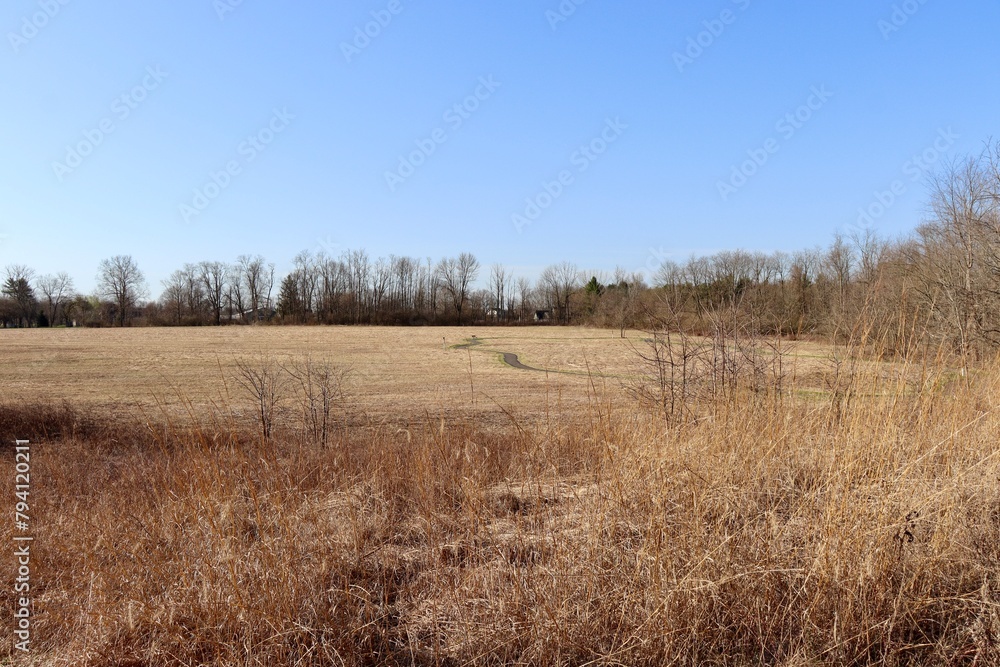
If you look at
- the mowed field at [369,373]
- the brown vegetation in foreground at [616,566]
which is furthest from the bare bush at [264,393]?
the brown vegetation in foreground at [616,566]

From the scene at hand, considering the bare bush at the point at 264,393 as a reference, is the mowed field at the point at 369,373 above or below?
below

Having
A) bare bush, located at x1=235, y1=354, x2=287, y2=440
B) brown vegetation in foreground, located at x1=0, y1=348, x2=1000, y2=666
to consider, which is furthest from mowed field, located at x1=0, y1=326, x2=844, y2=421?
brown vegetation in foreground, located at x1=0, y1=348, x2=1000, y2=666

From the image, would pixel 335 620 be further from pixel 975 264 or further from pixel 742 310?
Result: pixel 975 264

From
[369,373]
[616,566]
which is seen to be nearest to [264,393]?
[616,566]

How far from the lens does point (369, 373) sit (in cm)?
3403

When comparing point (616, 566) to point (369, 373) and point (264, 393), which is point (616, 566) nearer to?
point (264, 393)

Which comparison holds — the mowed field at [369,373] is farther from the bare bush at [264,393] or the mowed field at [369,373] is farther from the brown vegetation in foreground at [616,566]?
the brown vegetation in foreground at [616,566]

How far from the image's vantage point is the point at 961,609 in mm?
2525

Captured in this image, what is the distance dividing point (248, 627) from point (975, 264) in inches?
992

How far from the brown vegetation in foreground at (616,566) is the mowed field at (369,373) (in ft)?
8.15

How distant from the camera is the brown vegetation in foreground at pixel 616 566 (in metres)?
2.51

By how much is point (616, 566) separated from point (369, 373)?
3238 centimetres

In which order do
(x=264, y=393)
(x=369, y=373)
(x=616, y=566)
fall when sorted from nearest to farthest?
1. (x=616, y=566)
2. (x=264, y=393)
3. (x=369, y=373)

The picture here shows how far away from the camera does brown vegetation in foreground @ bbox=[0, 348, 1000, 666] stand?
8.23 feet
